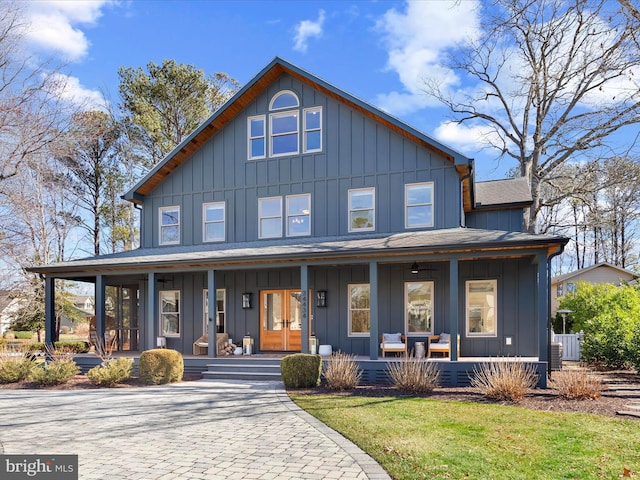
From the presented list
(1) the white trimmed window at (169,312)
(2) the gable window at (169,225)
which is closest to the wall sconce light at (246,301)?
(1) the white trimmed window at (169,312)

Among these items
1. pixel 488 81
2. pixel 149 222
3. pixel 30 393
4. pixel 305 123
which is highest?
pixel 488 81

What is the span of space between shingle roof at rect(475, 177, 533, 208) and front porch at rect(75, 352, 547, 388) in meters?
5.39

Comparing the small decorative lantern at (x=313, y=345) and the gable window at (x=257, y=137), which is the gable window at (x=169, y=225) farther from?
the small decorative lantern at (x=313, y=345)

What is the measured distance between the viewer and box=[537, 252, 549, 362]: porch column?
10430 millimetres

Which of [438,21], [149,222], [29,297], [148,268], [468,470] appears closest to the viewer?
[468,470]

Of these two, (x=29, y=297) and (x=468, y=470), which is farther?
(x=29, y=297)

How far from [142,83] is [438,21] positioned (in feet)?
70.1

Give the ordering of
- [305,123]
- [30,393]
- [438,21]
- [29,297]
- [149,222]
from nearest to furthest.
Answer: [438,21], [30,393], [305,123], [149,222], [29,297]

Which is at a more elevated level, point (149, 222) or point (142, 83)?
point (142, 83)

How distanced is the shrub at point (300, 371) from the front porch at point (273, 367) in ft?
5.08

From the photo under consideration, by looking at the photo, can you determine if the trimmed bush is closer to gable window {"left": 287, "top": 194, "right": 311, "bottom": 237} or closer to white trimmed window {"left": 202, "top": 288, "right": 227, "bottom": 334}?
white trimmed window {"left": 202, "top": 288, "right": 227, "bottom": 334}

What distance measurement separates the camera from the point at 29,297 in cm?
2539

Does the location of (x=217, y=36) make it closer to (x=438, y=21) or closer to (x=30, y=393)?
(x=438, y=21)

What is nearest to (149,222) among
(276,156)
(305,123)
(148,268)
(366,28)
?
(148,268)
